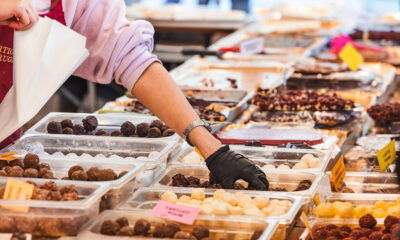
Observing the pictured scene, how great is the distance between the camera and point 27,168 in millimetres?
2201

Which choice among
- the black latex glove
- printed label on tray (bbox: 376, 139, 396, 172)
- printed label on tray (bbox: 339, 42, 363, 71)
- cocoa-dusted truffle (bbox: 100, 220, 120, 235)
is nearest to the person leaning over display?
the black latex glove

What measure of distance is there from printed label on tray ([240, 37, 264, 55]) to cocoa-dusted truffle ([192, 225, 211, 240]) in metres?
3.54

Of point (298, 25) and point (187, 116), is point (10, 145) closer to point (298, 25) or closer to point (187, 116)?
point (187, 116)

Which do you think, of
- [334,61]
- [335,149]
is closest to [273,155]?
[335,149]

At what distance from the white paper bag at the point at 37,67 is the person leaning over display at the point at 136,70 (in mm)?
65

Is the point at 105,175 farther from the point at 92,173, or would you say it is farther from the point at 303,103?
the point at 303,103

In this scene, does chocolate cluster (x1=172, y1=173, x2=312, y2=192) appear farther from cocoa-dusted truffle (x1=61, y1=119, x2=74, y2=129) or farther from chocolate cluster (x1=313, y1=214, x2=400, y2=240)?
cocoa-dusted truffle (x1=61, y1=119, x2=74, y2=129)

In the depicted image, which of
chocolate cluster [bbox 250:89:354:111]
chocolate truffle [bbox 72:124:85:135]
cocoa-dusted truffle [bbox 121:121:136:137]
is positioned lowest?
chocolate cluster [bbox 250:89:354:111]

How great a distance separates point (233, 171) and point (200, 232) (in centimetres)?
42

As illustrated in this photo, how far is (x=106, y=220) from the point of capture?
6.05ft

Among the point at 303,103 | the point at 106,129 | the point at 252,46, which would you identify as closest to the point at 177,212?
the point at 106,129

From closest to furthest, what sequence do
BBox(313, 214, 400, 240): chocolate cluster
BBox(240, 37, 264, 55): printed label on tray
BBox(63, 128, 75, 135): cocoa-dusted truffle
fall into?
BBox(313, 214, 400, 240): chocolate cluster
BBox(63, 128, 75, 135): cocoa-dusted truffle
BBox(240, 37, 264, 55): printed label on tray

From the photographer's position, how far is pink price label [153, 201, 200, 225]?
1.85 metres

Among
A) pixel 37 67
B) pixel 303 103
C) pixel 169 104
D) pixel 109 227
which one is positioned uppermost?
pixel 37 67
